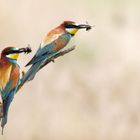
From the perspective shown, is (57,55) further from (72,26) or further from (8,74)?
(8,74)

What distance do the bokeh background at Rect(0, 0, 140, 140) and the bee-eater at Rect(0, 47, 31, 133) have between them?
43mm

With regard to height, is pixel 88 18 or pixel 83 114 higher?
pixel 88 18

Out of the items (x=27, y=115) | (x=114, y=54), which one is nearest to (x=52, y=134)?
(x=27, y=115)

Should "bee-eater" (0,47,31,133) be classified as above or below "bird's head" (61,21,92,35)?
below

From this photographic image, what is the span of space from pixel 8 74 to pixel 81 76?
45 centimetres

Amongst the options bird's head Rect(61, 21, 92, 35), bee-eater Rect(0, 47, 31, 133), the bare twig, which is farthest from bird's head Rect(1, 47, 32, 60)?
bird's head Rect(61, 21, 92, 35)

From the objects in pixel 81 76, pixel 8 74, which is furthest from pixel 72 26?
pixel 8 74

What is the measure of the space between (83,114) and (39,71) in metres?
0.36

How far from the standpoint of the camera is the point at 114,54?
18.7 ft

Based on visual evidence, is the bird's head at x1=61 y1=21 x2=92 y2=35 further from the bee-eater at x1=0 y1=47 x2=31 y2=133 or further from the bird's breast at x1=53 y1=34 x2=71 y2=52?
the bee-eater at x1=0 y1=47 x2=31 y2=133

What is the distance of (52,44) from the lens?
18.3ft

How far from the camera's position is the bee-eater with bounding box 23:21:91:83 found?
555 cm

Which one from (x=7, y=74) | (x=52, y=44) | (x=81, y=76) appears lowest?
(x=81, y=76)

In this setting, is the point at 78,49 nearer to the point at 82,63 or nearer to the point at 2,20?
the point at 82,63
